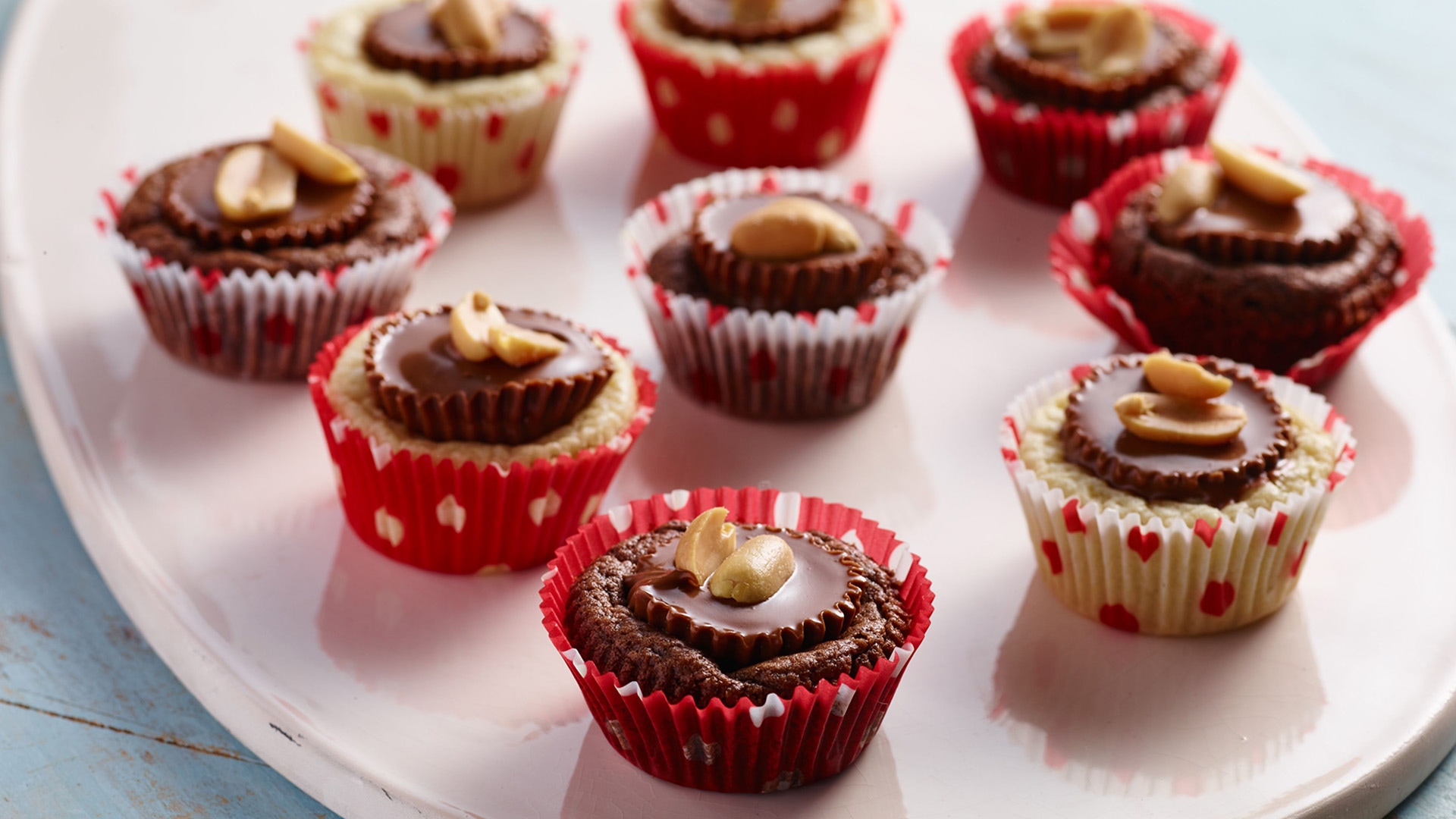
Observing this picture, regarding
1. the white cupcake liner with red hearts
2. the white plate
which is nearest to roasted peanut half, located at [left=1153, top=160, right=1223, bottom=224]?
the white plate

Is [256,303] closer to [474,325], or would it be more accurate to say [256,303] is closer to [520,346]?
[474,325]

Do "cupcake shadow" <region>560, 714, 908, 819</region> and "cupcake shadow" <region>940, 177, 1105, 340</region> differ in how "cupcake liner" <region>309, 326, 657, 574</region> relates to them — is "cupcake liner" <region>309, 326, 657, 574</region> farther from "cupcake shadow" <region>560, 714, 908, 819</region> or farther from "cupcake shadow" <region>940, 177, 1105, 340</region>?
"cupcake shadow" <region>940, 177, 1105, 340</region>

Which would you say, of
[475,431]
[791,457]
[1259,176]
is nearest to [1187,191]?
[1259,176]

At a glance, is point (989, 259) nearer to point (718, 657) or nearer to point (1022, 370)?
point (1022, 370)

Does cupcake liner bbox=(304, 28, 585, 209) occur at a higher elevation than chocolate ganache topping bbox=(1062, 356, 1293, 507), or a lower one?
lower

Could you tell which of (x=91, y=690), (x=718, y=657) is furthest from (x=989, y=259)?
(x=91, y=690)

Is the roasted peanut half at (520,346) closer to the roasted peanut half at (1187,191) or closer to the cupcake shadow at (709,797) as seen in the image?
the cupcake shadow at (709,797)
